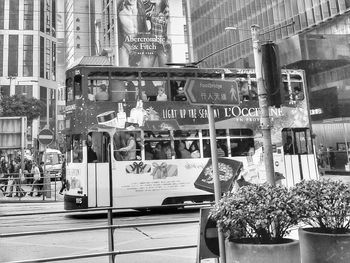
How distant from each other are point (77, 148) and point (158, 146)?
2.35 metres

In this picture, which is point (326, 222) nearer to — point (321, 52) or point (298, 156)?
point (298, 156)

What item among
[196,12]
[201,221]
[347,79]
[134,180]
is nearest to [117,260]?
[201,221]

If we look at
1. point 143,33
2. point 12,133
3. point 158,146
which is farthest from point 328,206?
point 143,33

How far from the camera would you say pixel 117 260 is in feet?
22.3

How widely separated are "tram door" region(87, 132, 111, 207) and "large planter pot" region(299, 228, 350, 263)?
7.78m

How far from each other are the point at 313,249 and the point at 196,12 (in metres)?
81.2

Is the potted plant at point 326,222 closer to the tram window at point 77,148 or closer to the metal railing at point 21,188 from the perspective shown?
the tram window at point 77,148

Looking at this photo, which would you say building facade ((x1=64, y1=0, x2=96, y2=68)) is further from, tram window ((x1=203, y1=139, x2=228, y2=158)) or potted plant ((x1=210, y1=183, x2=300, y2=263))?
potted plant ((x1=210, y1=183, x2=300, y2=263))

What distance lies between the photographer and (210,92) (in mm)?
4773

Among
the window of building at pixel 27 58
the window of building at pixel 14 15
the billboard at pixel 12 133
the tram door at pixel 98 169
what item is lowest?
the tram door at pixel 98 169

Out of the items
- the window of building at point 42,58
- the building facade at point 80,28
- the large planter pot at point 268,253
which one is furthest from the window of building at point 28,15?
the large planter pot at point 268,253

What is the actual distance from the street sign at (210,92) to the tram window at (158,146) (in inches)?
278

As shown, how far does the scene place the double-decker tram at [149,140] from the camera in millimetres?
11586

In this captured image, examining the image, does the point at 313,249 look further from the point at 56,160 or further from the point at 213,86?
the point at 56,160
